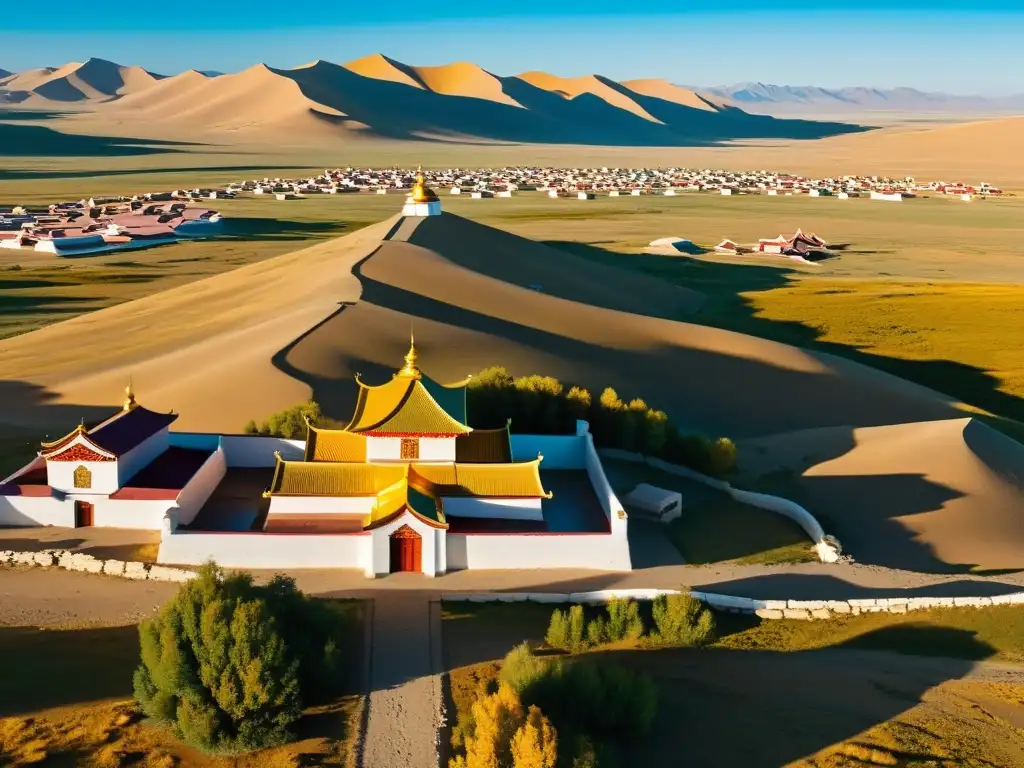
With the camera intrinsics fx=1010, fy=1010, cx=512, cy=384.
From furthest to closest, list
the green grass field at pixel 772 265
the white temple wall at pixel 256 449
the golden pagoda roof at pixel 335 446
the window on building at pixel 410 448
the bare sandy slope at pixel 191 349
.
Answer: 1. the green grass field at pixel 772 265
2. the bare sandy slope at pixel 191 349
3. the white temple wall at pixel 256 449
4. the golden pagoda roof at pixel 335 446
5. the window on building at pixel 410 448

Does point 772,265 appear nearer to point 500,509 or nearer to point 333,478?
point 500,509

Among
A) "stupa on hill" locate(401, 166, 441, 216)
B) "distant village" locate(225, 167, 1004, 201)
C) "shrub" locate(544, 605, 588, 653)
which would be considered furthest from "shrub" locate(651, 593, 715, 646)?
"distant village" locate(225, 167, 1004, 201)

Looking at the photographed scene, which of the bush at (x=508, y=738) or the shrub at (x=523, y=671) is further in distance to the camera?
the shrub at (x=523, y=671)

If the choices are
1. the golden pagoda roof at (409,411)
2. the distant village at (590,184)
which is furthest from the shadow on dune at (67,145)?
the golden pagoda roof at (409,411)

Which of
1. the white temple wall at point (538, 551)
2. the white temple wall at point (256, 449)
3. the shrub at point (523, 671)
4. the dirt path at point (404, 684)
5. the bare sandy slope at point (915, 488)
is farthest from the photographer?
the white temple wall at point (256, 449)

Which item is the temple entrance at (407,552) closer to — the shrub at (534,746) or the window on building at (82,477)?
the window on building at (82,477)

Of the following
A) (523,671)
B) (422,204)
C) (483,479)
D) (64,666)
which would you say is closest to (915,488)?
(483,479)

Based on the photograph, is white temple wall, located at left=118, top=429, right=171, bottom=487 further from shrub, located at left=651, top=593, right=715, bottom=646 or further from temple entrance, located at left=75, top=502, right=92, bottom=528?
shrub, located at left=651, top=593, right=715, bottom=646

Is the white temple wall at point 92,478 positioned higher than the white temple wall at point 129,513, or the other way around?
the white temple wall at point 92,478
